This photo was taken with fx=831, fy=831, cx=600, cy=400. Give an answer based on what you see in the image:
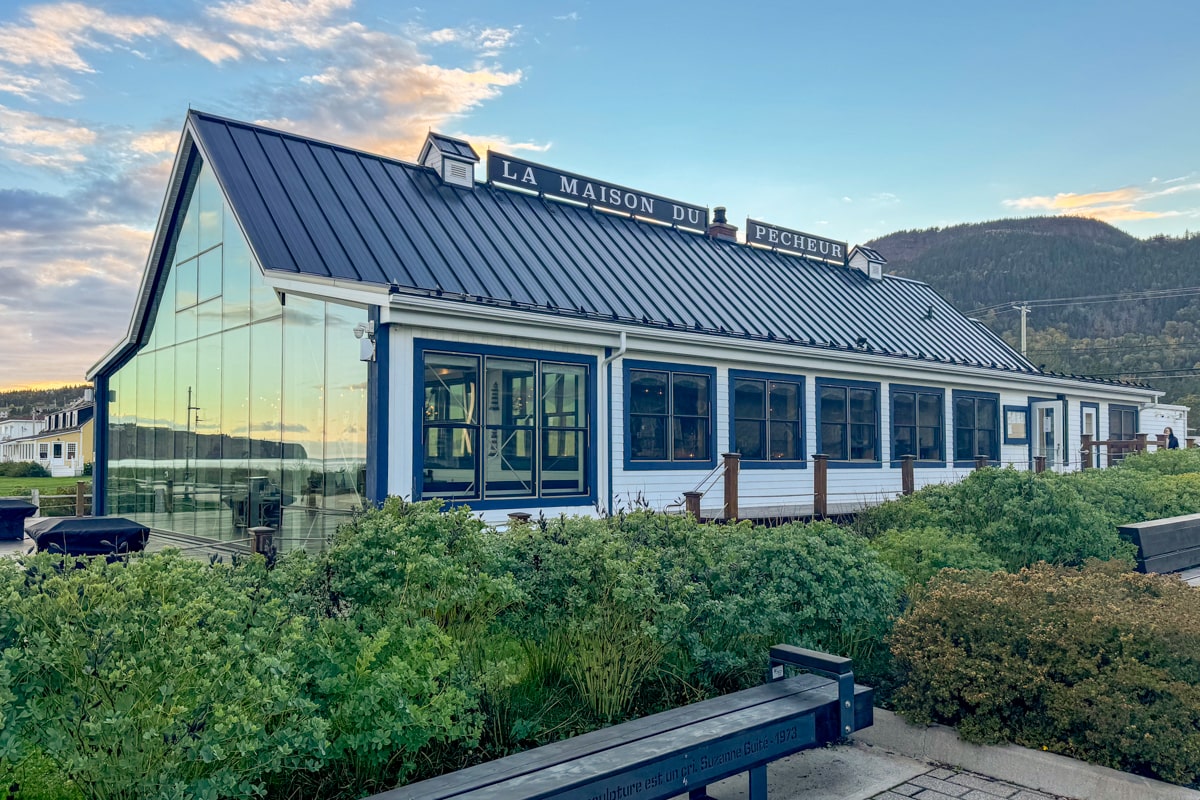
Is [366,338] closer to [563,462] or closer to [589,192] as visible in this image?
[563,462]

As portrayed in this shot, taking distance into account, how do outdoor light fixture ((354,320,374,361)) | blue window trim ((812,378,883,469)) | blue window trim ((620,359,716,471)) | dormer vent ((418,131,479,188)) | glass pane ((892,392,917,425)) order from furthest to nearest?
glass pane ((892,392,917,425)), blue window trim ((812,378,883,469)), dormer vent ((418,131,479,188)), blue window trim ((620,359,716,471)), outdoor light fixture ((354,320,374,361))

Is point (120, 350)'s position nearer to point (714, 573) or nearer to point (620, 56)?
point (620, 56)

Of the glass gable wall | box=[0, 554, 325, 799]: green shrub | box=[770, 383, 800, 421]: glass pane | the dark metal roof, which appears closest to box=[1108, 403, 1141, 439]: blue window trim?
the dark metal roof

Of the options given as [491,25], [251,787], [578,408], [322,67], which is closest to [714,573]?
[251,787]

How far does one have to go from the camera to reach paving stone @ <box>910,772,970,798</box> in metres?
4.67

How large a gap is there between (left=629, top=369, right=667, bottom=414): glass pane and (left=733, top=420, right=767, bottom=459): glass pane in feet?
5.94

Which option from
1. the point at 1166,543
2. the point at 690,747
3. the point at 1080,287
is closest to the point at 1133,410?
the point at 1166,543

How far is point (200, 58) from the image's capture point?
1388 centimetres

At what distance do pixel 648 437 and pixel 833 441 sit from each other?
4.98 metres

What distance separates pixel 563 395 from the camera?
1248 centimetres

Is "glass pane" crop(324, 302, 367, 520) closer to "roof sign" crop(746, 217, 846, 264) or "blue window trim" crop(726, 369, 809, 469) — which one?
"blue window trim" crop(726, 369, 809, 469)

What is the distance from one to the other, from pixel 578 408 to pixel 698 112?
293 inches

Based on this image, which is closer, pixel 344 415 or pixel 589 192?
pixel 344 415

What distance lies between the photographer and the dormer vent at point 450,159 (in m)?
15.6
